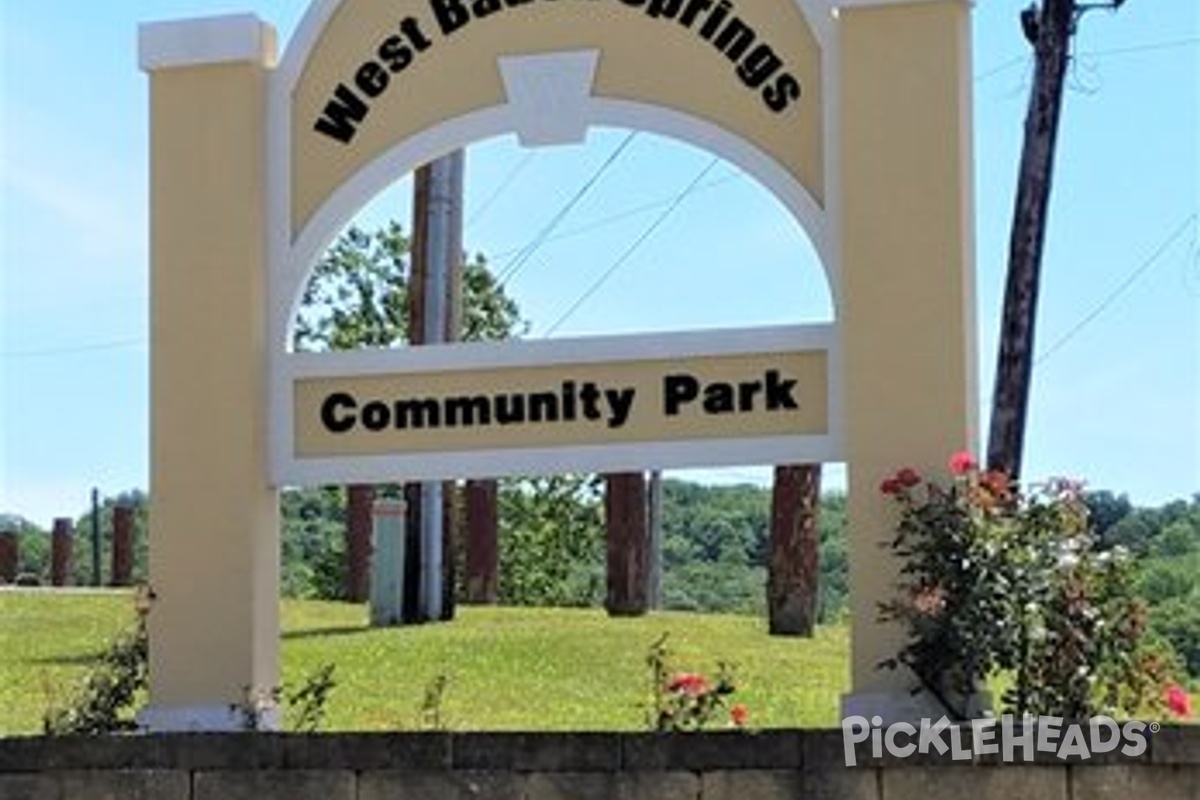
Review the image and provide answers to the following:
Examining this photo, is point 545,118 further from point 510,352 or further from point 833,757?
point 833,757

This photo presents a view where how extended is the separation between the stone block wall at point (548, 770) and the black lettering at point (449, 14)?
317 cm

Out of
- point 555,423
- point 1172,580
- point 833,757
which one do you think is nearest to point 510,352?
point 555,423

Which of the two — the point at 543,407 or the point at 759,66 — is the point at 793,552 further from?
the point at 759,66

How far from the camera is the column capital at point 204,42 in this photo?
9.72 m

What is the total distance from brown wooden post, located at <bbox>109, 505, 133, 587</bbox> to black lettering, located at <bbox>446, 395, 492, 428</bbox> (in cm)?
2740

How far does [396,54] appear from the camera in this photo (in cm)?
966

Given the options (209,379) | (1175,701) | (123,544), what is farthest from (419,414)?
(123,544)

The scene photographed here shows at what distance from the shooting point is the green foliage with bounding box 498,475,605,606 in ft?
130

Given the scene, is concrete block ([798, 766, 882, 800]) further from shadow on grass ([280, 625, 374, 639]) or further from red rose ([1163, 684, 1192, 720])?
shadow on grass ([280, 625, 374, 639])

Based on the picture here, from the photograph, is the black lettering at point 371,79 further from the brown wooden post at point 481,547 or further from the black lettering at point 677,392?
the brown wooden post at point 481,547

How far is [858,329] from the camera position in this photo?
8.88m

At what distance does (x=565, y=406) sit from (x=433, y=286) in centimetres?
1098

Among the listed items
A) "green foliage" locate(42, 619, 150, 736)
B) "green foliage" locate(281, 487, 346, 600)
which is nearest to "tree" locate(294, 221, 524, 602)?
"green foliage" locate(281, 487, 346, 600)

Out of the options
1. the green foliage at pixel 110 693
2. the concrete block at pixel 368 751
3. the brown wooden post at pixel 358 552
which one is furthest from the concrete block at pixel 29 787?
the brown wooden post at pixel 358 552
